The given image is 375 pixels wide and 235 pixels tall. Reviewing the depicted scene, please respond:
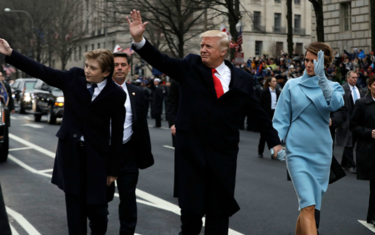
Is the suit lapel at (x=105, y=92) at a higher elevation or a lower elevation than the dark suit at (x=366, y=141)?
higher

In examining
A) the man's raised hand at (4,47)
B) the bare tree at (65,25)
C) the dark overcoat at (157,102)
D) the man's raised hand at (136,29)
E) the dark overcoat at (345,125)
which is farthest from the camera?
the bare tree at (65,25)

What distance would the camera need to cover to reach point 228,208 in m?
4.43

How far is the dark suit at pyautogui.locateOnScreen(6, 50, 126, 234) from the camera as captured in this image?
15.0 feet

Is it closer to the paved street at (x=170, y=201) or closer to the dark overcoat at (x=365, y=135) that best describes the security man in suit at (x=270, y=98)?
the paved street at (x=170, y=201)

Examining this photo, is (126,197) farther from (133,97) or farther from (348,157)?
(348,157)

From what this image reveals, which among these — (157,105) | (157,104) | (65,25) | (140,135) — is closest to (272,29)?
(65,25)

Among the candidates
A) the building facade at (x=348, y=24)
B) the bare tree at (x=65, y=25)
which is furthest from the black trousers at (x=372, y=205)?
the bare tree at (x=65, y=25)

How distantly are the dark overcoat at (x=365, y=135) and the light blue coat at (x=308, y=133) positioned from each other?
5.24 ft

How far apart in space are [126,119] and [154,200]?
2542mm

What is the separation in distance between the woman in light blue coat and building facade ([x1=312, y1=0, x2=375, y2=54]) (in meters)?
27.0

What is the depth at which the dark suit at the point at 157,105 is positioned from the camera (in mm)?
22261

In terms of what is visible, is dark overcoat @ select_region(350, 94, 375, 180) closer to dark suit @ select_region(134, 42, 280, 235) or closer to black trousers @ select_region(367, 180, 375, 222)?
black trousers @ select_region(367, 180, 375, 222)

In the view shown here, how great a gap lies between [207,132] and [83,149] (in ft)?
3.33

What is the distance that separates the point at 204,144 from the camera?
4.38 meters
